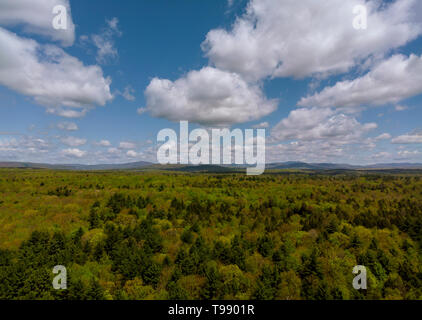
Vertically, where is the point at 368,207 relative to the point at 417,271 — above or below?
above

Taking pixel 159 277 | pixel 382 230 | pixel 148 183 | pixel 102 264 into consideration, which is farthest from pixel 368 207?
pixel 148 183

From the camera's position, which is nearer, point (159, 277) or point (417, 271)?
point (159, 277)
